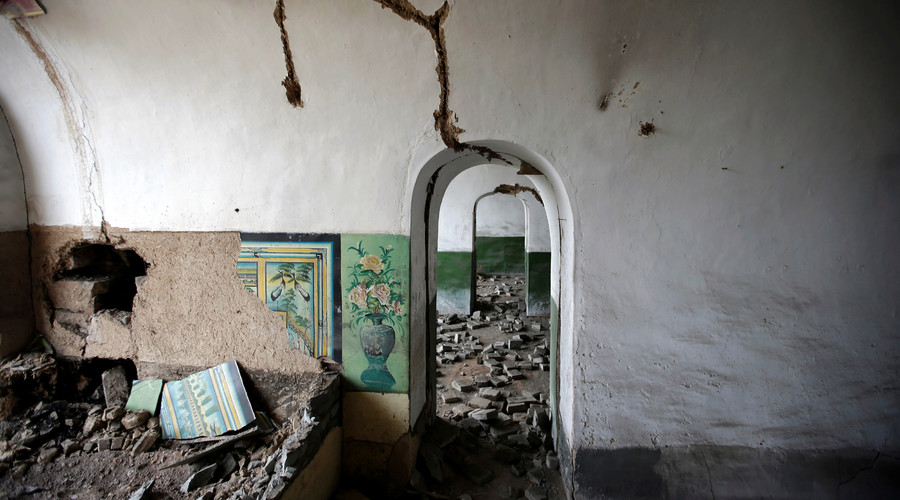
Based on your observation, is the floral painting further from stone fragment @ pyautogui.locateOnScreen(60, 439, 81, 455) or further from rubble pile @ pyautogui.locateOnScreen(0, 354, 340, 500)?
stone fragment @ pyautogui.locateOnScreen(60, 439, 81, 455)

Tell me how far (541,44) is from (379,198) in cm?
146

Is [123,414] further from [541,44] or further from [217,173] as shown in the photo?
[541,44]

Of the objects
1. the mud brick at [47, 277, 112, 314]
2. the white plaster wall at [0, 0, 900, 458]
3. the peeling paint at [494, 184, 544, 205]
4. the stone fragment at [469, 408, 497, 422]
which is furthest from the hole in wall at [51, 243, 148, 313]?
the peeling paint at [494, 184, 544, 205]

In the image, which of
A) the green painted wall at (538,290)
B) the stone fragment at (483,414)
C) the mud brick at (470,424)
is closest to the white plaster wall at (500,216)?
the green painted wall at (538,290)

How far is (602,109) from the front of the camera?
2785mm

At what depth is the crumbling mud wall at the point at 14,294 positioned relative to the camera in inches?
130

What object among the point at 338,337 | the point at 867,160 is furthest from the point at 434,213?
the point at 867,160

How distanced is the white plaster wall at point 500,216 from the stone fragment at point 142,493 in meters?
9.78

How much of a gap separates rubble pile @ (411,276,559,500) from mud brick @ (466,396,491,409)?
1cm

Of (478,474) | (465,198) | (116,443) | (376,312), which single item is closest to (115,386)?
(116,443)

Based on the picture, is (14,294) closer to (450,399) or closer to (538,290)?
(450,399)

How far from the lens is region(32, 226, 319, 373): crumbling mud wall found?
323cm

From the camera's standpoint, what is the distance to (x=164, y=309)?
3357 millimetres

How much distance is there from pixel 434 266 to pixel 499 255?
8.43m
